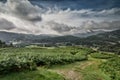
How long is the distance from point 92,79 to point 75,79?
3.28 meters

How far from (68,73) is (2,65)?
16257mm

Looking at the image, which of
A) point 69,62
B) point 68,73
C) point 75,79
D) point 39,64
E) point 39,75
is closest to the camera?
point 39,75

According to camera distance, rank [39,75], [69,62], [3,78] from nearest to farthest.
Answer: [3,78], [39,75], [69,62]

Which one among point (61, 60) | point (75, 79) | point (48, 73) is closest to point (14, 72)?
point (48, 73)

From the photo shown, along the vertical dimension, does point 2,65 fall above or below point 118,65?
above

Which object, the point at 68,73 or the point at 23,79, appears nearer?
the point at 23,79

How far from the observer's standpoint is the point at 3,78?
4138 cm

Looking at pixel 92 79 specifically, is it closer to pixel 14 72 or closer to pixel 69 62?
pixel 14 72

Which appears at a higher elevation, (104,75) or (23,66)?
(23,66)

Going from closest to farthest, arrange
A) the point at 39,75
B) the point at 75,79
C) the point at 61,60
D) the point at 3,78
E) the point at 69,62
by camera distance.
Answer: the point at 3,78
the point at 39,75
the point at 75,79
the point at 61,60
the point at 69,62

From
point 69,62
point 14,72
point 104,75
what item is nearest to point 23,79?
point 14,72

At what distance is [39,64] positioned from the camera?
58938mm

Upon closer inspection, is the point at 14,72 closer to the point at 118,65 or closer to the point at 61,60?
the point at 61,60

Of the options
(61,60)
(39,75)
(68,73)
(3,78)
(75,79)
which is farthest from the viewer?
(61,60)
